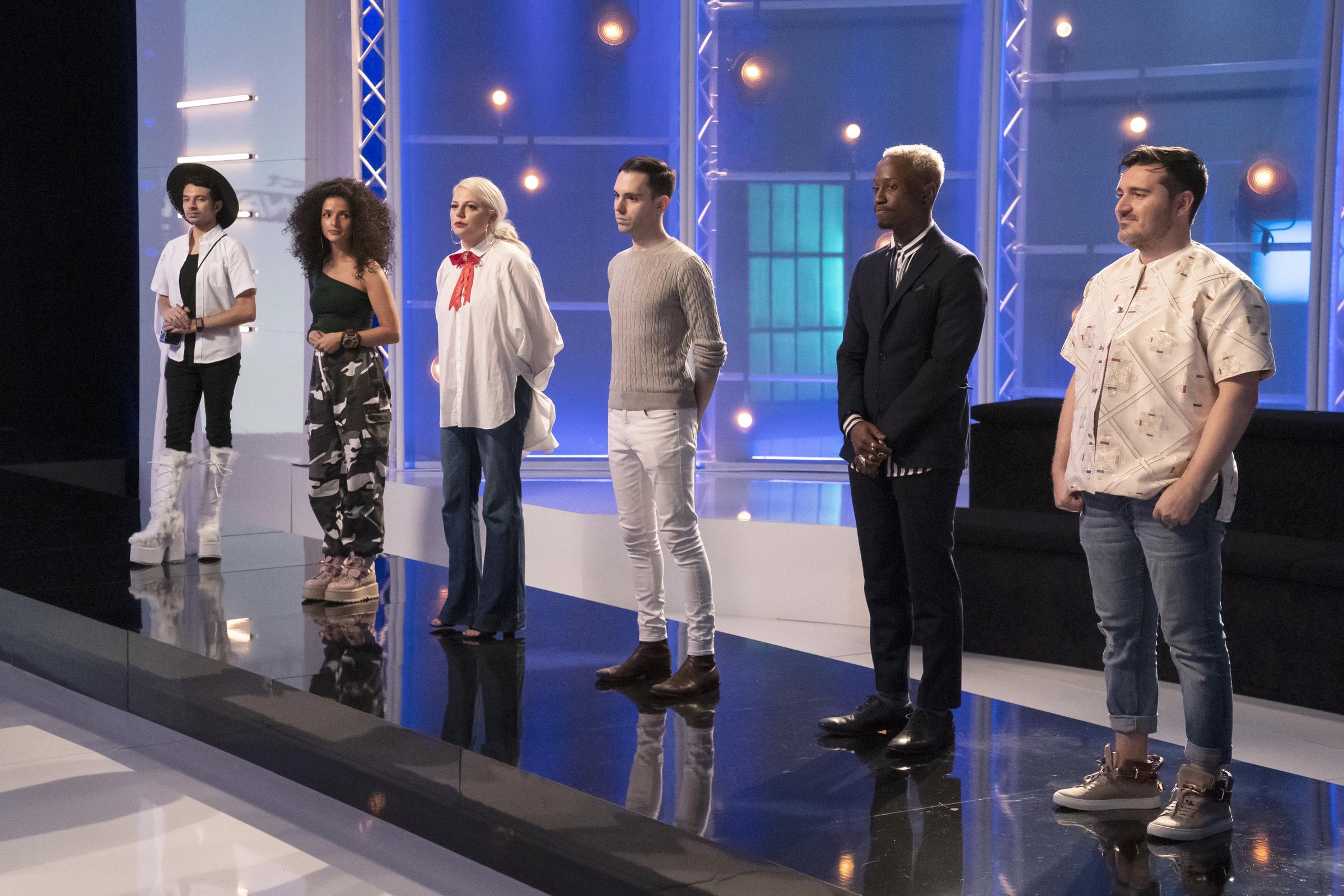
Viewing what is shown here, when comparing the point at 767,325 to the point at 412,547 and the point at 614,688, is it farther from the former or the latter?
the point at 614,688

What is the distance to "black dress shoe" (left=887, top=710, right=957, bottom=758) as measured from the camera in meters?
2.98

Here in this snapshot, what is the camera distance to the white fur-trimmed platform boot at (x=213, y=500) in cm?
503

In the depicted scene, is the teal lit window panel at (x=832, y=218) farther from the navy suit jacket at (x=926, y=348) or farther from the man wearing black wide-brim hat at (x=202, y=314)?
the navy suit jacket at (x=926, y=348)

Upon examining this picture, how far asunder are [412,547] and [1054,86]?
14.3 ft

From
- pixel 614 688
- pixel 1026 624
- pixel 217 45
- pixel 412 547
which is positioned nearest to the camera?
pixel 614 688

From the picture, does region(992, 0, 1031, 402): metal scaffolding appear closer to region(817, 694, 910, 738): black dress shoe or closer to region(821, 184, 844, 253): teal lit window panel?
region(821, 184, 844, 253): teal lit window panel

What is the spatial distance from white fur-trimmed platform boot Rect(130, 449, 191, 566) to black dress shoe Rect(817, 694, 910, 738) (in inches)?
120

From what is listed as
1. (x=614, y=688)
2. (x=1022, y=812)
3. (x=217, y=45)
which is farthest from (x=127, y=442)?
(x=1022, y=812)

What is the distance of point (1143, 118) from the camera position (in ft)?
23.0

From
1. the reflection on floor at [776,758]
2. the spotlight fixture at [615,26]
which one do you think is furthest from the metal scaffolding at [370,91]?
the reflection on floor at [776,758]

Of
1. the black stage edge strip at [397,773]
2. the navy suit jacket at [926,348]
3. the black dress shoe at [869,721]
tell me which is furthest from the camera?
the black dress shoe at [869,721]

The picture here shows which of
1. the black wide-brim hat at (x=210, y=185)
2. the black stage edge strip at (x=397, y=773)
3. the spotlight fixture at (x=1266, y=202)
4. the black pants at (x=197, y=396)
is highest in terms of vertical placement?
the spotlight fixture at (x=1266, y=202)

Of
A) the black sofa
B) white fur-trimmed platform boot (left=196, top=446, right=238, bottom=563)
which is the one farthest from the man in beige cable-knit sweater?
white fur-trimmed platform boot (left=196, top=446, right=238, bottom=563)

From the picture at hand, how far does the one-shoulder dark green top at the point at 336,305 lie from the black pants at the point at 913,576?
200 cm
